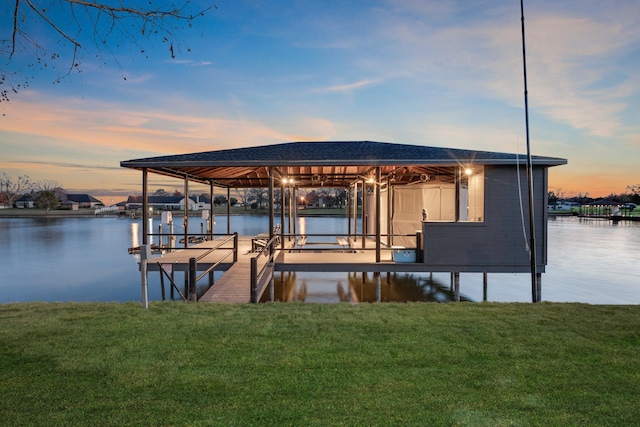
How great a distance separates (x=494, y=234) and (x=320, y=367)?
316 inches

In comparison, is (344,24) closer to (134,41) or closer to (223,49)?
(223,49)

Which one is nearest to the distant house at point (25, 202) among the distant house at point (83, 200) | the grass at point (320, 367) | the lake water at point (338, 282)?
the distant house at point (83, 200)

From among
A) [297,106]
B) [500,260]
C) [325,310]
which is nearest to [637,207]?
[297,106]

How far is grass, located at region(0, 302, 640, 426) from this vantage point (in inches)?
113

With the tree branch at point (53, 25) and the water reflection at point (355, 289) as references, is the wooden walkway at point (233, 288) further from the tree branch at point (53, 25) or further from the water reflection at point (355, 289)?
the tree branch at point (53, 25)

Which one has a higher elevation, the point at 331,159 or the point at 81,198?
the point at 81,198

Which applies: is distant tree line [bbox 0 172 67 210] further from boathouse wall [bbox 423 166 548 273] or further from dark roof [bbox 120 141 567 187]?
boathouse wall [bbox 423 166 548 273]

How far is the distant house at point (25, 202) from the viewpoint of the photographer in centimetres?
10800

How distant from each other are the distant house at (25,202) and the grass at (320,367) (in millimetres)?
127462

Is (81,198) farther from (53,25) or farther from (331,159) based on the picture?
(53,25)

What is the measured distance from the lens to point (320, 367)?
371 cm

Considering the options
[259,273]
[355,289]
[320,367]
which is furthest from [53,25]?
[355,289]

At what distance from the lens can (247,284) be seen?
8.40m

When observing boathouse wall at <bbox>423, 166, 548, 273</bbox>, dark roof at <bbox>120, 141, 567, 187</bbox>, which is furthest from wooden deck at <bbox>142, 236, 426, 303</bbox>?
dark roof at <bbox>120, 141, 567, 187</bbox>
